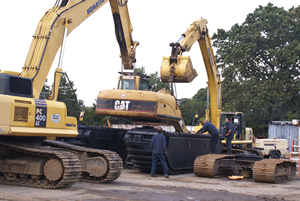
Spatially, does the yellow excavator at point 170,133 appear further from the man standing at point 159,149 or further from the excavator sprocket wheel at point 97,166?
the excavator sprocket wheel at point 97,166

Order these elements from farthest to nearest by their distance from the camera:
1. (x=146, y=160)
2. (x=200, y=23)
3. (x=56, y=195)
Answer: (x=200, y=23), (x=146, y=160), (x=56, y=195)

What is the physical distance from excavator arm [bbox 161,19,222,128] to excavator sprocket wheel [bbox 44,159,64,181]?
6207 millimetres

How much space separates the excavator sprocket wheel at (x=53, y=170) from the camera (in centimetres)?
815

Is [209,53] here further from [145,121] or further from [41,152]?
[41,152]

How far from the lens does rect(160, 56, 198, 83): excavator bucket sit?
519 inches

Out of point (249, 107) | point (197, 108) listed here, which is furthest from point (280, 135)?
point (197, 108)

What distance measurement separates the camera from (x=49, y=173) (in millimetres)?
8273

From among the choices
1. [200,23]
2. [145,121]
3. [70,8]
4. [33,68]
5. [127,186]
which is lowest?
[127,186]

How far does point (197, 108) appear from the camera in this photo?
1832 inches

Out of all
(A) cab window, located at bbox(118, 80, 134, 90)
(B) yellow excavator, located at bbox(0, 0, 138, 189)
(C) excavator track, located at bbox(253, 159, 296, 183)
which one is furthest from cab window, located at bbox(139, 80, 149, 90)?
(C) excavator track, located at bbox(253, 159, 296, 183)

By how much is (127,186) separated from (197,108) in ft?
125

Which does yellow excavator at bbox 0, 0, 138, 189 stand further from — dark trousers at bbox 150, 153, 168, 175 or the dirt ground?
dark trousers at bbox 150, 153, 168, 175

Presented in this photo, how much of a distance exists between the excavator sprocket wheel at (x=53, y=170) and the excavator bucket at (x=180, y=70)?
20.7 feet

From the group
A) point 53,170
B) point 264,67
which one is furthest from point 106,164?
point 264,67
